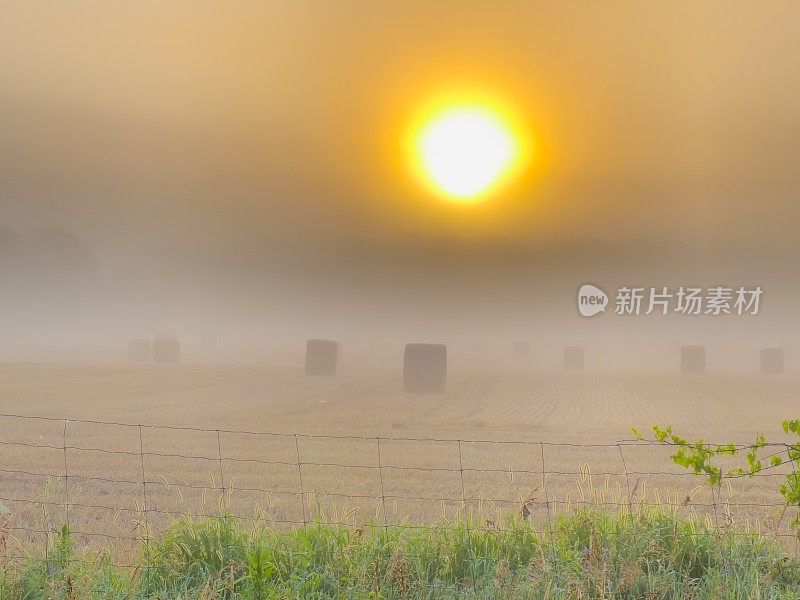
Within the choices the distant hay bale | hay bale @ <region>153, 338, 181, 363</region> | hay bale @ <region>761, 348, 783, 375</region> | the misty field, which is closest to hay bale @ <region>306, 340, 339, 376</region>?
the misty field

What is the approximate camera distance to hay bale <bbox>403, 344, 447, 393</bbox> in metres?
31.2

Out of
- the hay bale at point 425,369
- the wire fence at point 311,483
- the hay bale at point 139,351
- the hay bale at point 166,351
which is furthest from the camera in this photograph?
the hay bale at point 139,351

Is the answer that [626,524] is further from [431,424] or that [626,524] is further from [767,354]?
[767,354]

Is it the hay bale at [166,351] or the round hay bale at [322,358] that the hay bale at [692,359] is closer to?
the round hay bale at [322,358]

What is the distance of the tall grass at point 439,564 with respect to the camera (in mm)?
5328

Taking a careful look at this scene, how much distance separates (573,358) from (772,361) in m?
12.0

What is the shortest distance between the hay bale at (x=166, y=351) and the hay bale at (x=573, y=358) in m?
24.7

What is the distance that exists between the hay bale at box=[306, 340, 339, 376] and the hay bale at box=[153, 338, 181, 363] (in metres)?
13.9

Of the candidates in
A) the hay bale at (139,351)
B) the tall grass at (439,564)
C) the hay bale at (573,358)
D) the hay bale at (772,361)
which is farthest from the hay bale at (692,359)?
the tall grass at (439,564)

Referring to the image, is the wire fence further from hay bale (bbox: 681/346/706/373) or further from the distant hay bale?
the distant hay bale

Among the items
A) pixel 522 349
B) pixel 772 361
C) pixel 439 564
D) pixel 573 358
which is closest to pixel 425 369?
pixel 439 564

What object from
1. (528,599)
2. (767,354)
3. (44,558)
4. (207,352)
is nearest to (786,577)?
(528,599)

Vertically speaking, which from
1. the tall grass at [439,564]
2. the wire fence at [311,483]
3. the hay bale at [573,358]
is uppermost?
the tall grass at [439,564]

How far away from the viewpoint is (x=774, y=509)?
1092 cm
